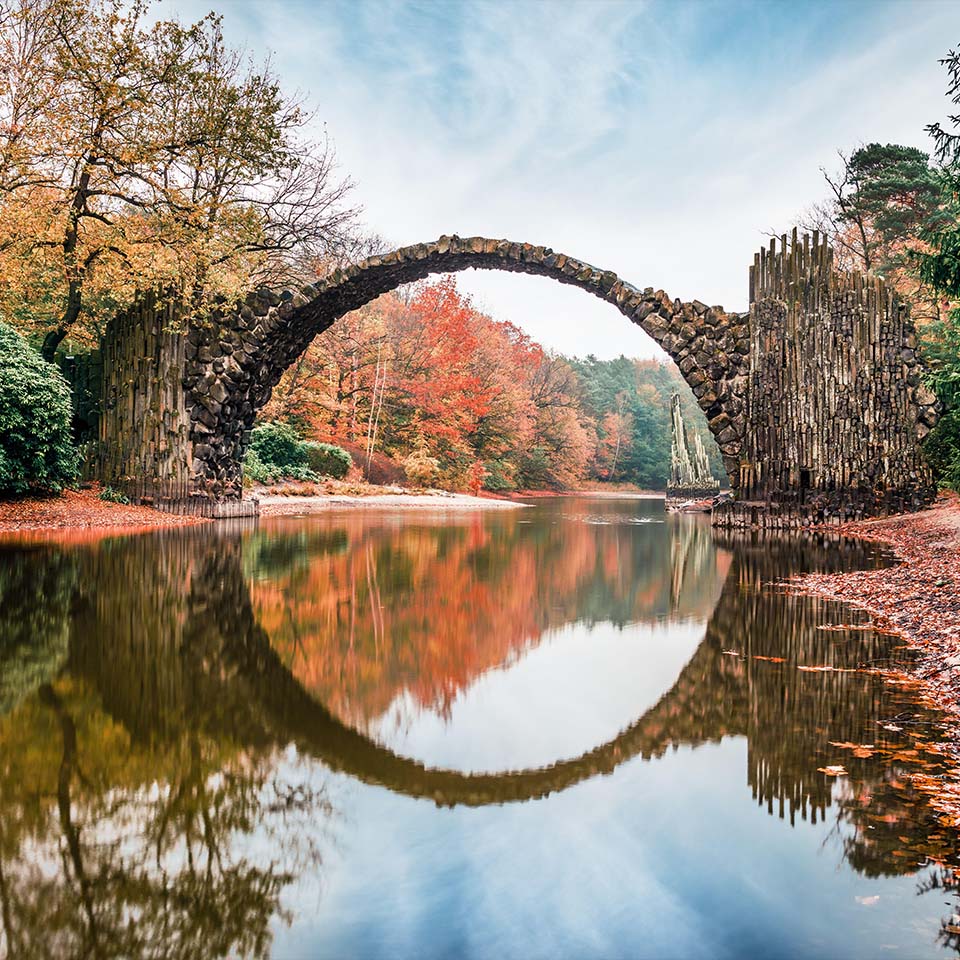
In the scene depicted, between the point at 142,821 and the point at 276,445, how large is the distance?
2490cm

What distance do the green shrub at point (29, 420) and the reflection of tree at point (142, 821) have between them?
1138cm

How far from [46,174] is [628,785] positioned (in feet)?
60.6

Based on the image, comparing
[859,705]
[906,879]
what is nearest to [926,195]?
[859,705]

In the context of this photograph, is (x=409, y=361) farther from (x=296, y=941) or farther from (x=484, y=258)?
(x=296, y=941)

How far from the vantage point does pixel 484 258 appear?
17938 mm

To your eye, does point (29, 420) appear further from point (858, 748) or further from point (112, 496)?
point (858, 748)

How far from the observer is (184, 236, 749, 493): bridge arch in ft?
53.2

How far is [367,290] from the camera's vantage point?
1900 centimetres

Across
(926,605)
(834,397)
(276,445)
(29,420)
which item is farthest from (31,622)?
(276,445)

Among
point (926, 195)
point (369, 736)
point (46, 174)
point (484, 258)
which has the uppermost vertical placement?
point (926, 195)

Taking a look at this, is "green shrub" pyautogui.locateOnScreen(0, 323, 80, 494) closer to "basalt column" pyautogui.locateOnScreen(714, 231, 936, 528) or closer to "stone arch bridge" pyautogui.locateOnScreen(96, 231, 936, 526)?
"stone arch bridge" pyautogui.locateOnScreen(96, 231, 936, 526)

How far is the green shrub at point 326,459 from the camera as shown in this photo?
97.0ft

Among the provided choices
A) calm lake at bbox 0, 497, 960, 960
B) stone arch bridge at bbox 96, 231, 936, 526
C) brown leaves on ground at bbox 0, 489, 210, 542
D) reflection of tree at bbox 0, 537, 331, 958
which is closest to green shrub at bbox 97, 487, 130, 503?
brown leaves on ground at bbox 0, 489, 210, 542

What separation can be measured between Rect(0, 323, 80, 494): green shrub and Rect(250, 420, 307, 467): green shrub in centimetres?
1032
